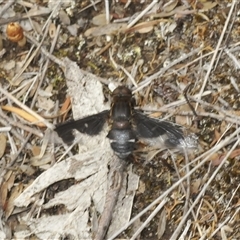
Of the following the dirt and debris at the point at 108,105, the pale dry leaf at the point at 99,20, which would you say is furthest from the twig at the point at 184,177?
the pale dry leaf at the point at 99,20

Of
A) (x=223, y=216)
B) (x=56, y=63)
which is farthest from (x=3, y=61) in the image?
(x=223, y=216)

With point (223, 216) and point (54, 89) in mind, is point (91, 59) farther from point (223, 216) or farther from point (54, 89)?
point (223, 216)

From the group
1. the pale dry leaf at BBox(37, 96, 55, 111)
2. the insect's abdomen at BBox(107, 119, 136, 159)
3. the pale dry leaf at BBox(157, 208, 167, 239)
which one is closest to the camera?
the insect's abdomen at BBox(107, 119, 136, 159)

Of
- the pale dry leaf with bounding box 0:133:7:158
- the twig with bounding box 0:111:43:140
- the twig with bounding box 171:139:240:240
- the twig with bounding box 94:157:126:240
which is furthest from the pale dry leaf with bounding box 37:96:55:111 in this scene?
the twig with bounding box 171:139:240:240

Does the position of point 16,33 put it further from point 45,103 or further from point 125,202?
point 125,202

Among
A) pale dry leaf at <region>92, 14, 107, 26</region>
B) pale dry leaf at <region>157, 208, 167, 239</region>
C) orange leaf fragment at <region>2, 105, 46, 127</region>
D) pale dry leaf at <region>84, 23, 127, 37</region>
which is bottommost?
pale dry leaf at <region>157, 208, 167, 239</region>

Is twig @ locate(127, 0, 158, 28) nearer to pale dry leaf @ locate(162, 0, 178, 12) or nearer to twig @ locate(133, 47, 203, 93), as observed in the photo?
pale dry leaf @ locate(162, 0, 178, 12)

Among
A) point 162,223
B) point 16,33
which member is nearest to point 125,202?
point 162,223
